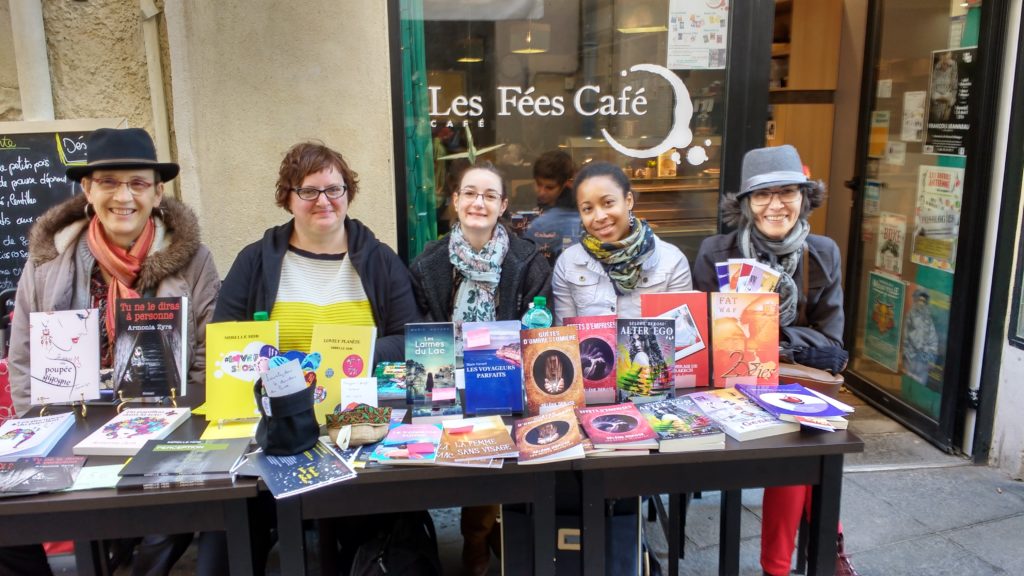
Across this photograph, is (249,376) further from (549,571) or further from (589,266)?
(589,266)

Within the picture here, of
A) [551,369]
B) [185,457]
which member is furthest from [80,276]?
[551,369]

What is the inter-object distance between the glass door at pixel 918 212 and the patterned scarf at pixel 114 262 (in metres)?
4.04

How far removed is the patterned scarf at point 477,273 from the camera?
9.69 ft

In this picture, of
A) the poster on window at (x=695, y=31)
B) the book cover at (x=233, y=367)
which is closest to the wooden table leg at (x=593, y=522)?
the book cover at (x=233, y=367)

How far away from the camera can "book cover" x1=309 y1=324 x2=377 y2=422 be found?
7.73 feet

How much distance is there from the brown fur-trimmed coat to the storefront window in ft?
4.71

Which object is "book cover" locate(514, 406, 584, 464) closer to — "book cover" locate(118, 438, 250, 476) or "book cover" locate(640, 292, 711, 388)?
"book cover" locate(640, 292, 711, 388)

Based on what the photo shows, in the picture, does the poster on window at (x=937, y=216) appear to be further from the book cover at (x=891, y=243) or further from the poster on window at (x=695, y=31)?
the poster on window at (x=695, y=31)

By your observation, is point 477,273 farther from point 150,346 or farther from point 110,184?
point 110,184

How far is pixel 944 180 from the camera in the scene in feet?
13.8

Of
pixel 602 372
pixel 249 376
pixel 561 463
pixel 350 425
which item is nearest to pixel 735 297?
pixel 602 372

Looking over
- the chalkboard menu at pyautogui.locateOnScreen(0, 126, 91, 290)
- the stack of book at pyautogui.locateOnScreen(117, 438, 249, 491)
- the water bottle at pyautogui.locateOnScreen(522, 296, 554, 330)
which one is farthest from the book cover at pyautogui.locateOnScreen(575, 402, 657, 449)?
the chalkboard menu at pyautogui.locateOnScreen(0, 126, 91, 290)

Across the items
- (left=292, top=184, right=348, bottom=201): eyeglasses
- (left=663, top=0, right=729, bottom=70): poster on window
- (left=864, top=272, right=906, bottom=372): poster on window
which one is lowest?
(left=864, top=272, right=906, bottom=372): poster on window

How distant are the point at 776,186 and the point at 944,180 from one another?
6.33 feet
